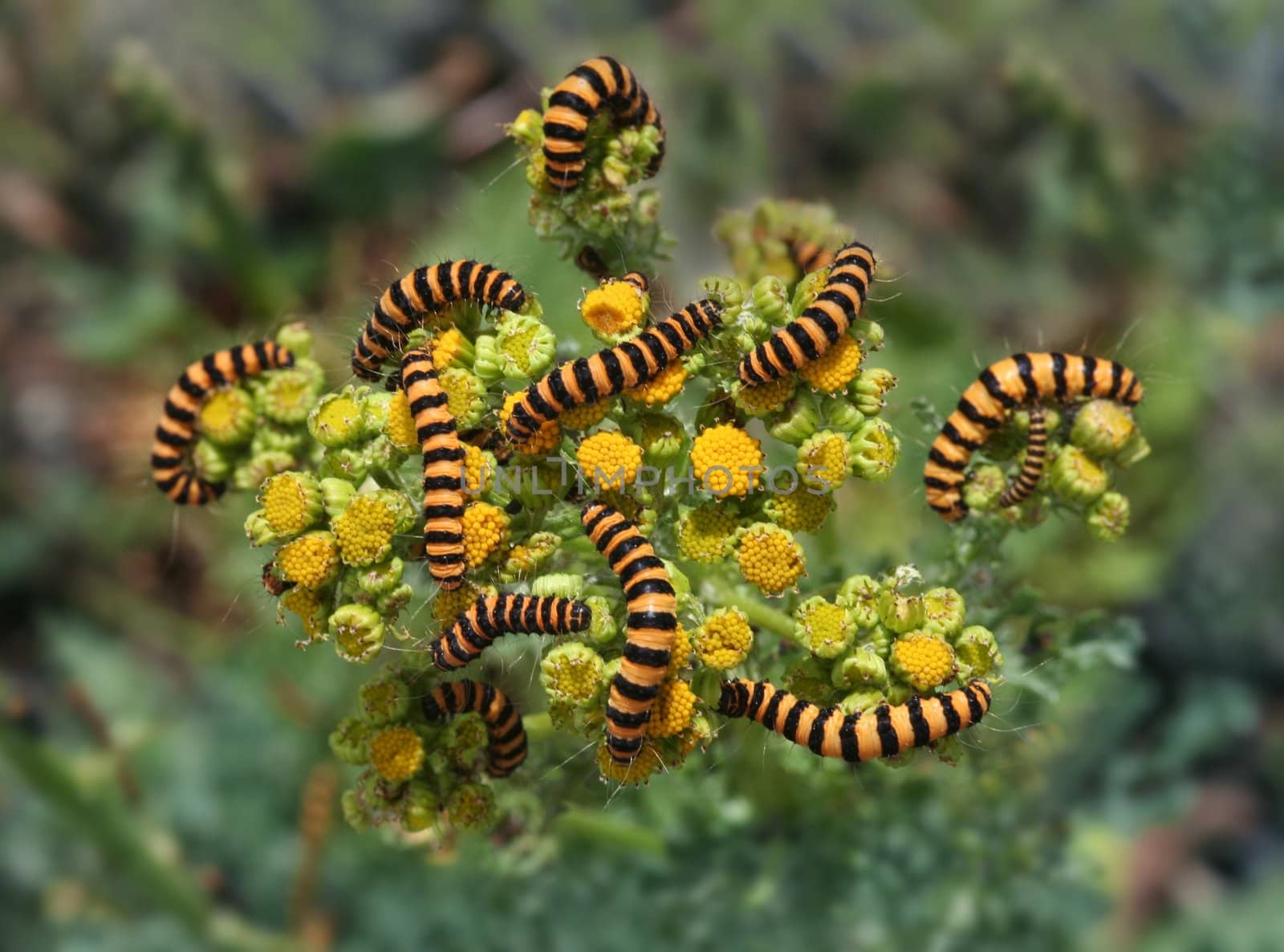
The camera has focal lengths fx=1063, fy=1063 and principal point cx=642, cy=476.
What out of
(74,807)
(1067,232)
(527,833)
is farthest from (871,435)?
(1067,232)

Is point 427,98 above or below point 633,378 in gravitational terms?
above

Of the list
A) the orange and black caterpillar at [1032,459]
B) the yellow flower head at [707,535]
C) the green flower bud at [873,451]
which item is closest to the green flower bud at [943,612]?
the green flower bud at [873,451]

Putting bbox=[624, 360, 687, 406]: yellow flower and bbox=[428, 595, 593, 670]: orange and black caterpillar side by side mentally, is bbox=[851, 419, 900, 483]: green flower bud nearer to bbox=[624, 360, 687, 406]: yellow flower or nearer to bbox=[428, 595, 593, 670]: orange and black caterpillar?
bbox=[624, 360, 687, 406]: yellow flower

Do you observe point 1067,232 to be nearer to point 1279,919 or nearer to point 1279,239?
point 1279,239

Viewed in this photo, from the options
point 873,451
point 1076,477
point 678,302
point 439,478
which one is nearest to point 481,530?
point 439,478

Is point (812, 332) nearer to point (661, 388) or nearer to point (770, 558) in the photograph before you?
point (661, 388)

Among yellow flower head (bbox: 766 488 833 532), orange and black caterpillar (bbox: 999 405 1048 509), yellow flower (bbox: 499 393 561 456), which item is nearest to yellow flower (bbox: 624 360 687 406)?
yellow flower (bbox: 499 393 561 456)
